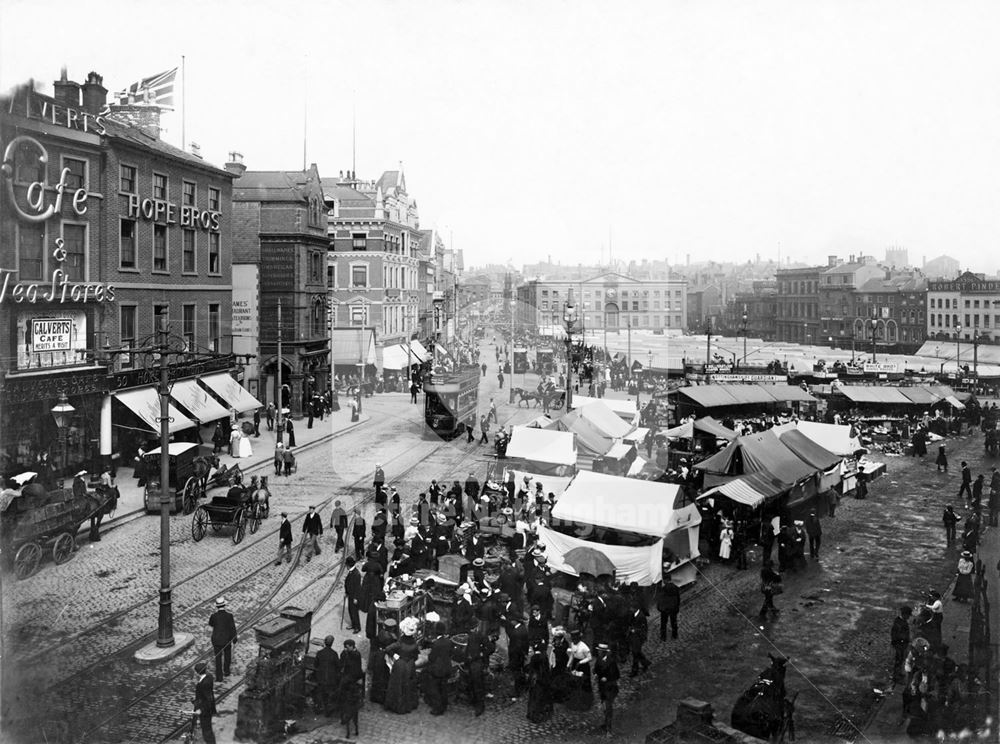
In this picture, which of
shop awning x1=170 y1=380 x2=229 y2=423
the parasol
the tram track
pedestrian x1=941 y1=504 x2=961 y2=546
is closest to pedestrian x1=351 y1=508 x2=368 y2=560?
the tram track

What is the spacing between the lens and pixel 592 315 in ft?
366

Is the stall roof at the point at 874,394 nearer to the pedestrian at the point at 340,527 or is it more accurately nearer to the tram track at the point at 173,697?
the pedestrian at the point at 340,527

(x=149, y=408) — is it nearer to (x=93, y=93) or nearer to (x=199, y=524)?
(x=199, y=524)

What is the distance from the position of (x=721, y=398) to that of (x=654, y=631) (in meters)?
25.5

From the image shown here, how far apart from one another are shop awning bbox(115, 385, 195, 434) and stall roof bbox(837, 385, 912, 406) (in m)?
33.9

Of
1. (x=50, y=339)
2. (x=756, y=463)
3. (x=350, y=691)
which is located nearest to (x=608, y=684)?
(x=350, y=691)

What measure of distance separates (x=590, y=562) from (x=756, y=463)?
28.3 ft

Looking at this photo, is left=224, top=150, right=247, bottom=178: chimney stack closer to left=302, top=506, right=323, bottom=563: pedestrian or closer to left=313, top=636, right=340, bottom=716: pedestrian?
left=302, top=506, right=323, bottom=563: pedestrian

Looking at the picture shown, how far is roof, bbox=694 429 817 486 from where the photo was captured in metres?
23.7

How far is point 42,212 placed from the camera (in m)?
25.9

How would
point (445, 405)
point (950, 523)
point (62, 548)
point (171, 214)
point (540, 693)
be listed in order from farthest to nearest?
point (445, 405) < point (171, 214) < point (950, 523) < point (62, 548) < point (540, 693)

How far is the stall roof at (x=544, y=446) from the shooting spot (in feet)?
89.9

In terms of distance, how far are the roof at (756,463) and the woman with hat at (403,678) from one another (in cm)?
1366

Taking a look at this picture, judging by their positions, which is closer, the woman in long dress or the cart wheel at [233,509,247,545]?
the woman in long dress
